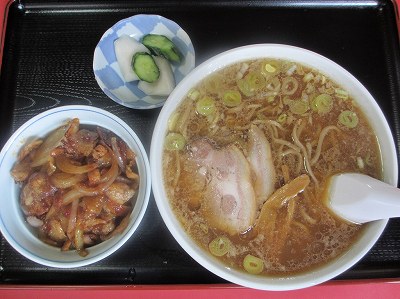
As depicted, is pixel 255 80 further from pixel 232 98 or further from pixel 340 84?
pixel 340 84

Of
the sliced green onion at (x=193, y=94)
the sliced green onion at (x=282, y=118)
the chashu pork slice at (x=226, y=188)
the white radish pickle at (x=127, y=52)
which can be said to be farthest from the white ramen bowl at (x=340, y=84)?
the white radish pickle at (x=127, y=52)

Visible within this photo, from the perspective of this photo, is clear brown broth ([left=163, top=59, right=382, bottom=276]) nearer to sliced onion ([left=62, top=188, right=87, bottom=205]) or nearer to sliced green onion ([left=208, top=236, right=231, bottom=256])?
sliced green onion ([left=208, top=236, right=231, bottom=256])

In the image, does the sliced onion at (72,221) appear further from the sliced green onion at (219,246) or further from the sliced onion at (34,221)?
the sliced green onion at (219,246)

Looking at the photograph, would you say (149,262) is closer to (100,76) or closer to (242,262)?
(242,262)

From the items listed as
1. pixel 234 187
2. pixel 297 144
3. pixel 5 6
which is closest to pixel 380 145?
pixel 297 144

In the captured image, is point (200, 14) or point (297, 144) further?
point (200, 14)

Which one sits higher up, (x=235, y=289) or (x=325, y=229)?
(x=325, y=229)
